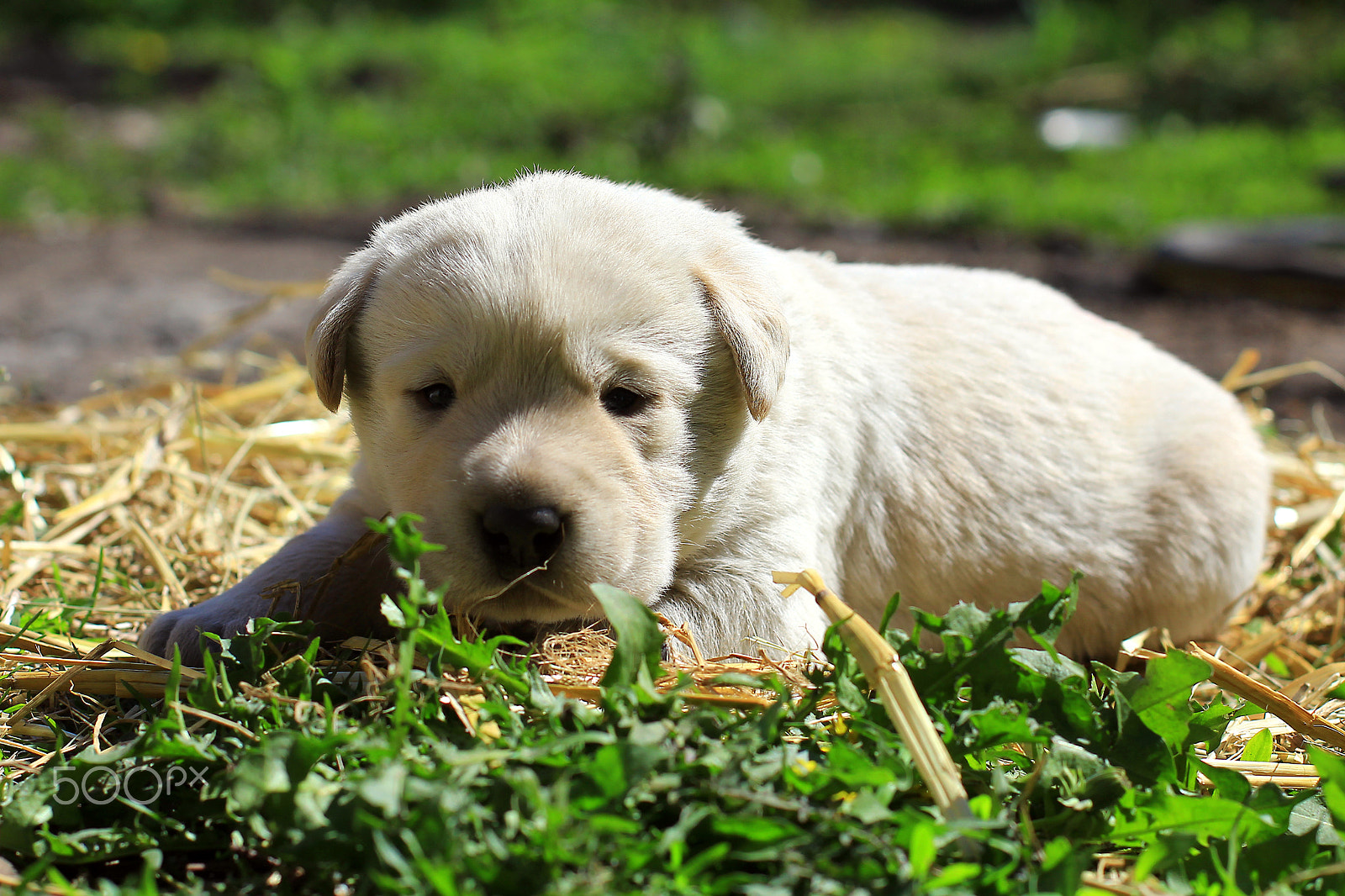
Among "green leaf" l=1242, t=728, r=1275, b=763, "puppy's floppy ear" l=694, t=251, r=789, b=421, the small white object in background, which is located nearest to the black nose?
"puppy's floppy ear" l=694, t=251, r=789, b=421

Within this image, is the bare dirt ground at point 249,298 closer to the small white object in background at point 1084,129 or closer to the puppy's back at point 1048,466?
the puppy's back at point 1048,466

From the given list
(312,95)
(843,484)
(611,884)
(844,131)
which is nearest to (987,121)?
(844,131)

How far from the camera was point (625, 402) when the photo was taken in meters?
2.83

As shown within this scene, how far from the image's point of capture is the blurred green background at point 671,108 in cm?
1037

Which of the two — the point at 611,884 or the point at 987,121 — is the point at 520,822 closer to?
the point at 611,884

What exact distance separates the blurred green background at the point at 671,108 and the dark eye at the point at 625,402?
6.57 m

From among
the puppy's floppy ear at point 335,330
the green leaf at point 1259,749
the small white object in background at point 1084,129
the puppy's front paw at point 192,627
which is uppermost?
the puppy's floppy ear at point 335,330

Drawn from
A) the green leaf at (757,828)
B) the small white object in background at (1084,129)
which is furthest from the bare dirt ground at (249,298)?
the green leaf at (757,828)

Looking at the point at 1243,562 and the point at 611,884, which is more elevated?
the point at 611,884

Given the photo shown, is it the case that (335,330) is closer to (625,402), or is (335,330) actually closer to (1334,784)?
(625,402)

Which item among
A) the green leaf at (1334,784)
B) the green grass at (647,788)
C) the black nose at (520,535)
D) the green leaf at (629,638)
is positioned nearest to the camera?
the green grass at (647,788)

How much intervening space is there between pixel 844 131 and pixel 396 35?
684 centimetres

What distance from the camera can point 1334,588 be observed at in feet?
13.6

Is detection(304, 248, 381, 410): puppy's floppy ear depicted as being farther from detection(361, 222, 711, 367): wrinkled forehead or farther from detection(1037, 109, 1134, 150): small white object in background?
detection(1037, 109, 1134, 150): small white object in background
